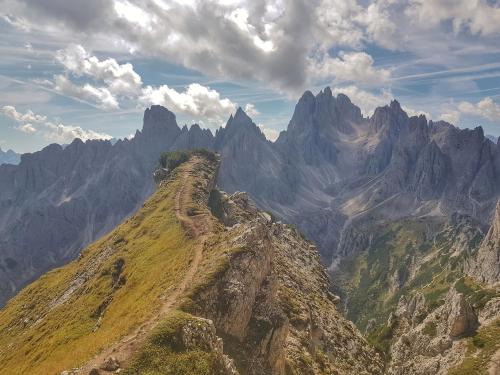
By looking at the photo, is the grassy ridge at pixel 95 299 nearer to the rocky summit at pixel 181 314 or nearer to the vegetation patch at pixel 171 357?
the rocky summit at pixel 181 314

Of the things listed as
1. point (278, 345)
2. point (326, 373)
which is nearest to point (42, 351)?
point (278, 345)

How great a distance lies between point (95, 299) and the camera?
8794 cm

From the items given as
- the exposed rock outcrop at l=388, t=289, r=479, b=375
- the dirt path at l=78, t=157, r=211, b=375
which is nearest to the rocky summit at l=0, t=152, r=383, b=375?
the dirt path at l=78, t=157, r=211, b=375

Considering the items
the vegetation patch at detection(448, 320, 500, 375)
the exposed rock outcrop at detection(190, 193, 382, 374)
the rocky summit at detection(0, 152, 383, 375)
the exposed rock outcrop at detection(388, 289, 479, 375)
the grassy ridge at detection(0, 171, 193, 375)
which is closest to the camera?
Result: the rocky summit at detection(0, 152, 383, 375)

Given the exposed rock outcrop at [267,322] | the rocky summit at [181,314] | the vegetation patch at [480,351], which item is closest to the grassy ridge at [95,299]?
the rocky summit at [181,314]

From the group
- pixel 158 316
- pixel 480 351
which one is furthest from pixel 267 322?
pixel 480 351

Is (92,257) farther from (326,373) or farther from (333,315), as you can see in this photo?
(326,373)

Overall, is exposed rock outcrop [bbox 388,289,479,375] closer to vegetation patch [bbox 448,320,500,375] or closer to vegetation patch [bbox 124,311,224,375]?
vegetation patch [bbox 448,320,500,375]

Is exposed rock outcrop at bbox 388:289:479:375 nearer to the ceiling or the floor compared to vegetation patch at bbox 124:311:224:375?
nearer to the floor

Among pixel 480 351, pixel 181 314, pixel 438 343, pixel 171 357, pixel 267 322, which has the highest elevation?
pixel 181 314

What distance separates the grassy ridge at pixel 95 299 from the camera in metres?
64.1

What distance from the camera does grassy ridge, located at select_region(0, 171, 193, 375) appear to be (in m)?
64.1

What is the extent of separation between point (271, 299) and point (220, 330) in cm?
1261

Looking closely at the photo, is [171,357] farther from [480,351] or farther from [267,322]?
[480,351]
